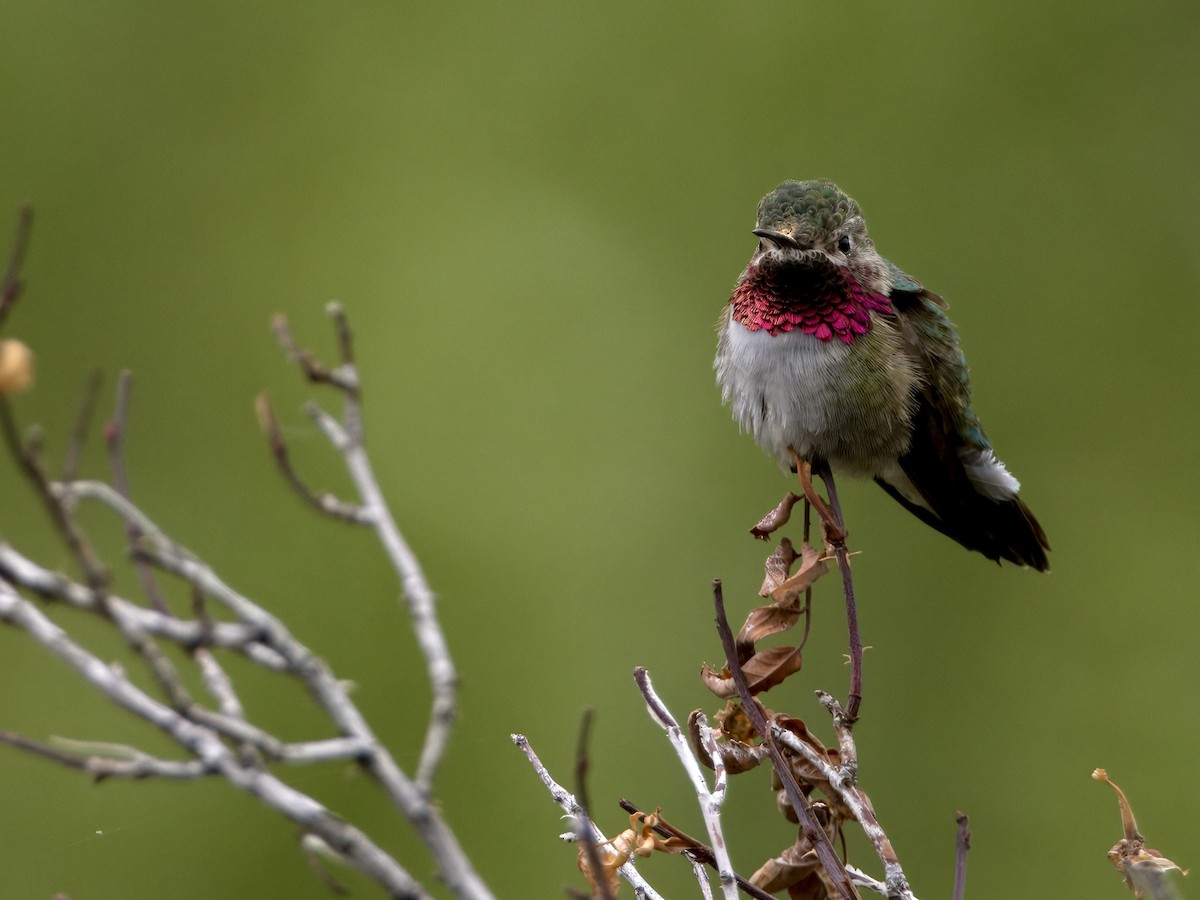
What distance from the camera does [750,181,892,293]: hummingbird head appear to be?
2.62 meters

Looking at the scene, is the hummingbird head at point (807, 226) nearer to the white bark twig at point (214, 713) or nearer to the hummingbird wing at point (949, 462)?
the hummingbird wing at point (949, 462)

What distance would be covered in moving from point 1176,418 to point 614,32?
377 cm

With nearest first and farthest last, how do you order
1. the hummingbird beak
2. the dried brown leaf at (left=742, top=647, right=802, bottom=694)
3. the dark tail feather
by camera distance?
the dried brown leaf at (left=742, top=647, right=802, bottom=694)
the hummingbird beak
the dark tail feather

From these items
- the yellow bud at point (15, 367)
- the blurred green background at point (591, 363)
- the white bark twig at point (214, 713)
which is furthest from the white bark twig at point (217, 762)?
the blurred green background at point (591, 363)

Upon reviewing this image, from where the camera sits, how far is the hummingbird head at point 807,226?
2617 millimetres

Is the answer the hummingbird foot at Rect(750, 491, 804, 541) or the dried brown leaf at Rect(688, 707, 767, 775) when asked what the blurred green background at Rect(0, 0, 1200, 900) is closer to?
the hummingbird foot at Rect(750, 491, 804, 541)

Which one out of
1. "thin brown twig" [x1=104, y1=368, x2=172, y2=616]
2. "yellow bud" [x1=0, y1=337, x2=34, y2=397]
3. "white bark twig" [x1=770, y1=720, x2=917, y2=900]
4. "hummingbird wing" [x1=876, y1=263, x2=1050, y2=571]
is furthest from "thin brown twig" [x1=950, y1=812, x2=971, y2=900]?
"hummingbird wing" [x1=876, y1=263, x2=1050, y2=571]

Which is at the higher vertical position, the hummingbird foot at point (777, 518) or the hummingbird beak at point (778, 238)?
the hummingbird beak at point (778, 238)

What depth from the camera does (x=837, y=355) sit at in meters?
2.75

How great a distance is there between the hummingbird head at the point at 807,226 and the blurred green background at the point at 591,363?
3293 mm

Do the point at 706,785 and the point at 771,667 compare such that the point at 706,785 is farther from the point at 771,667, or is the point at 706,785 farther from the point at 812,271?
the point at 812,271

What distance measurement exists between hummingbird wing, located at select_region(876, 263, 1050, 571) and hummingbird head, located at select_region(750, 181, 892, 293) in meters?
0.23

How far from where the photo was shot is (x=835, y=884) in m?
1.55

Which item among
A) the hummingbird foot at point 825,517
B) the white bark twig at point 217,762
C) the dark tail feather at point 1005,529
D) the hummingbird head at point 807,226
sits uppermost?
the hummingbird head at point 807,226
